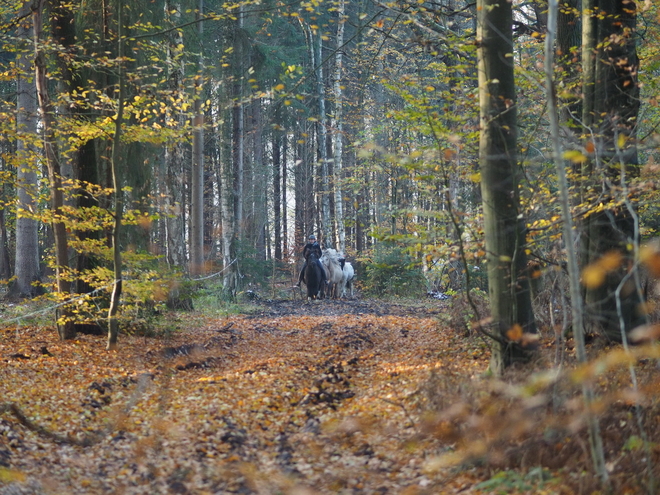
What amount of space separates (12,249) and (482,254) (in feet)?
77.6

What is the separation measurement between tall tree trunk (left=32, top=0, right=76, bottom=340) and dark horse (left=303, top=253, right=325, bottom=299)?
11945 millimetres

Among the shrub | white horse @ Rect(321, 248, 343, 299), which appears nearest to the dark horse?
white horse @ Rect(321, 248, 343, 299)

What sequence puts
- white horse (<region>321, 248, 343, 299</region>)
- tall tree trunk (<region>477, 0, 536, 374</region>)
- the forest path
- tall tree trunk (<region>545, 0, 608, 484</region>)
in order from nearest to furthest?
tall tree trunk (<region>545, 0, 608, 484</region>)
the forest path
tall tree trunk (<region>477, 0, 536, 374</region>)
white horse (<region>321, 248, 343, 299</region>)

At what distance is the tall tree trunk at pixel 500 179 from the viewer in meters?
6.36

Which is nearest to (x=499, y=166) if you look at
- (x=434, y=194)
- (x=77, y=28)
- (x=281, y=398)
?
(x=434, y=194)

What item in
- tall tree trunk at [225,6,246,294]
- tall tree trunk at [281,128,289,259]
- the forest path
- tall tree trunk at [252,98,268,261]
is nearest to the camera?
the forest path

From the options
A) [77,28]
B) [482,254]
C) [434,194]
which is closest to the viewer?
[482,254]

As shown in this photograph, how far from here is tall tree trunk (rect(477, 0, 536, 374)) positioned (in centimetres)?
636

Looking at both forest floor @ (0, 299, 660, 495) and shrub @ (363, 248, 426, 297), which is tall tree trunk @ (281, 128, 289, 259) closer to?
shrub @ (363, 248, 426, 297)

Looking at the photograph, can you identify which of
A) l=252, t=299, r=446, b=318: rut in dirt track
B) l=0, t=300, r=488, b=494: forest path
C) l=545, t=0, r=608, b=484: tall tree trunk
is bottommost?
l=252, t=299, r=446, b=318: rut in dirt track

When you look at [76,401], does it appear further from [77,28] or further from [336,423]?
[77,28]

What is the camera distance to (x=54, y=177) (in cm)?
988

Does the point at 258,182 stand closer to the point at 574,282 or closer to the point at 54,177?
the point at 54,177

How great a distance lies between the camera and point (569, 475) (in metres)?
4.36
